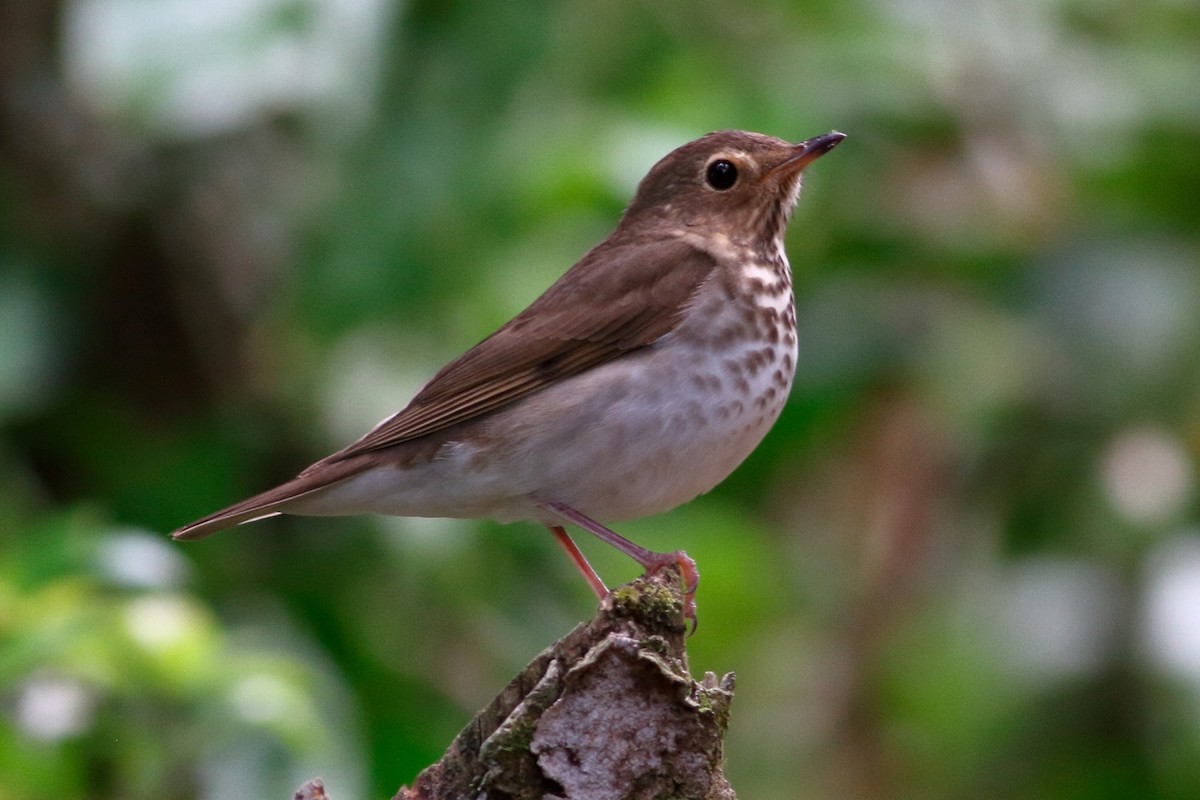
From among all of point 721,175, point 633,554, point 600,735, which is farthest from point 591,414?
point 600,735

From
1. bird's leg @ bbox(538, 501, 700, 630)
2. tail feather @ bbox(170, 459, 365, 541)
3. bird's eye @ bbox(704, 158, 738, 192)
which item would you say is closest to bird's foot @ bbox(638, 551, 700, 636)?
bird's leg @ bbox(538, 501, 700, 630)

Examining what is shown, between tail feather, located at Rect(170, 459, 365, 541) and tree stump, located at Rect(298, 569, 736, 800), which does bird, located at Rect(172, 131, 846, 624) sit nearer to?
tail feather, located at Rect(170, 459, 365, 541)

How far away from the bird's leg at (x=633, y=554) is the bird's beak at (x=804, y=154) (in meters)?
1.08

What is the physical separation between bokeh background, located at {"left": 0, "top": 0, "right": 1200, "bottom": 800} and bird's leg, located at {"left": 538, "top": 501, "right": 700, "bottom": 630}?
0.63 meters

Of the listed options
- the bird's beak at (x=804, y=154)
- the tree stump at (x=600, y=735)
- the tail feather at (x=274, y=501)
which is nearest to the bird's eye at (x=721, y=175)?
the bird's beak at (x=804, y=154)

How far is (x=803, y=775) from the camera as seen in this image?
658cm

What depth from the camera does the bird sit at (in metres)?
3.61

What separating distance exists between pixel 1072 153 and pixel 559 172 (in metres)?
1.85

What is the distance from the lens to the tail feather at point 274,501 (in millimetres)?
3488

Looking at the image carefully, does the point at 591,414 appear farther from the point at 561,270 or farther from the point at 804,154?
the point at 561,270

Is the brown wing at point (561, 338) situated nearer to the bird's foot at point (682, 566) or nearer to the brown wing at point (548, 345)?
the brown wing at point (548, 345)

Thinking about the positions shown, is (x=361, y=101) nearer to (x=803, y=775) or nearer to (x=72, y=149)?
(x=72, y=149)

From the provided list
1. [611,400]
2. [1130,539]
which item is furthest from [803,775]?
[611,400]

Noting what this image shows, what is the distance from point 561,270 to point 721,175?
0.95 metres
